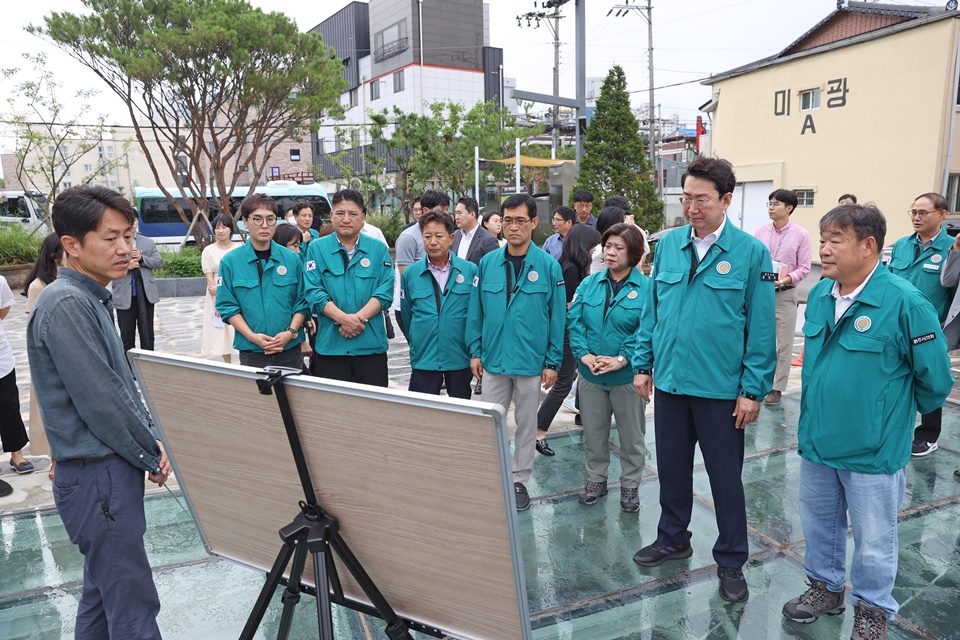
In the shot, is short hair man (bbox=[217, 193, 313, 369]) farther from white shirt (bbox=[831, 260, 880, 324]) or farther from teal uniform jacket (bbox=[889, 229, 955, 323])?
teal uniform jacket (bbox=[889, 229, 955, 323])

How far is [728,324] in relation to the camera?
2895 mm

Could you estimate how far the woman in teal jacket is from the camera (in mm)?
3744

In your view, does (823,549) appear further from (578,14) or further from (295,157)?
(295,157)

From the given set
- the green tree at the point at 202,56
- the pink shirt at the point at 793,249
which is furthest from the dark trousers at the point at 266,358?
the green tree at the point at 202,56

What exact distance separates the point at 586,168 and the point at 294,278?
10966 mm

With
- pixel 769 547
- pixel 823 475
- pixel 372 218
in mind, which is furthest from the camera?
pixel 372 218

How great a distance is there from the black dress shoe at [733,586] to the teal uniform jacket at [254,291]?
293 centimetres

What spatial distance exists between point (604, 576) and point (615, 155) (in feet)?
40.7

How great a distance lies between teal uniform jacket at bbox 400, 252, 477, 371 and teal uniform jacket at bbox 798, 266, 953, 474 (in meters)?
2.03

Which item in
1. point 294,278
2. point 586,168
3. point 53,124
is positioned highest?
point 53,124

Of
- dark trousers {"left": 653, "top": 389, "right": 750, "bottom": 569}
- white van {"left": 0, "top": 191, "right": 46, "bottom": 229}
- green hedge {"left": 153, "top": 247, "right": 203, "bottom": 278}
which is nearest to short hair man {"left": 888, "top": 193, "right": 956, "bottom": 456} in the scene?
dark trousers {"left": 653, "top": 389, "right": 750, "bottom": 569}

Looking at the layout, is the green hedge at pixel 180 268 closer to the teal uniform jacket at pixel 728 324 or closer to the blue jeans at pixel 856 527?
the teal uniform jacket at pixel 728 324

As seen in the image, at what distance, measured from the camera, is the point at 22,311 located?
1341 centimetres

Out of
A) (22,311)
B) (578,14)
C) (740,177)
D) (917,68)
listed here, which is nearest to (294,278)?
(578,14)
